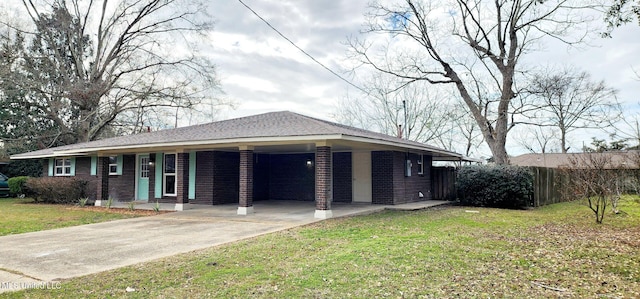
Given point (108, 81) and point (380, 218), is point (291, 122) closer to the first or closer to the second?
point (380, 218)

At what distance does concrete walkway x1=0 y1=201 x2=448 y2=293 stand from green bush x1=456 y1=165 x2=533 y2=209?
495cm

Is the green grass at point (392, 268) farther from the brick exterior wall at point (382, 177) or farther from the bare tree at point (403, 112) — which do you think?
the bare tree at point (403, 112)

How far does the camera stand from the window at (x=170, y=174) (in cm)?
1547

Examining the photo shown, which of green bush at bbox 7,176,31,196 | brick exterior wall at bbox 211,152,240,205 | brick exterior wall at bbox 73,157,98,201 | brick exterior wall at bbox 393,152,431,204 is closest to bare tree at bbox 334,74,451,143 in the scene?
brick exterior wall at bbox 393,152,431,204

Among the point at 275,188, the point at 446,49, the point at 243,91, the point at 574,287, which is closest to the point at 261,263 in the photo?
the point at 574,287

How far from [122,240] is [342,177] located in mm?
9266

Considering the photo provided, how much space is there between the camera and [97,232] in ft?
29.6

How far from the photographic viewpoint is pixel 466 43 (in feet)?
70.5

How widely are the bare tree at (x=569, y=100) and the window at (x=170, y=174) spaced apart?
671 inches

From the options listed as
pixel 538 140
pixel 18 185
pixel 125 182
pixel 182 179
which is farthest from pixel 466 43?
pixel 538 140

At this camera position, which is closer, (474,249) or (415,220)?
(474,249)

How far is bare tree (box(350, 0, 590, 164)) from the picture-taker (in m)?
20.1

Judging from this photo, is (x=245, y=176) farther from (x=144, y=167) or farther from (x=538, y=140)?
(x=538, y=140)

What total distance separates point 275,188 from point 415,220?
822 cm
